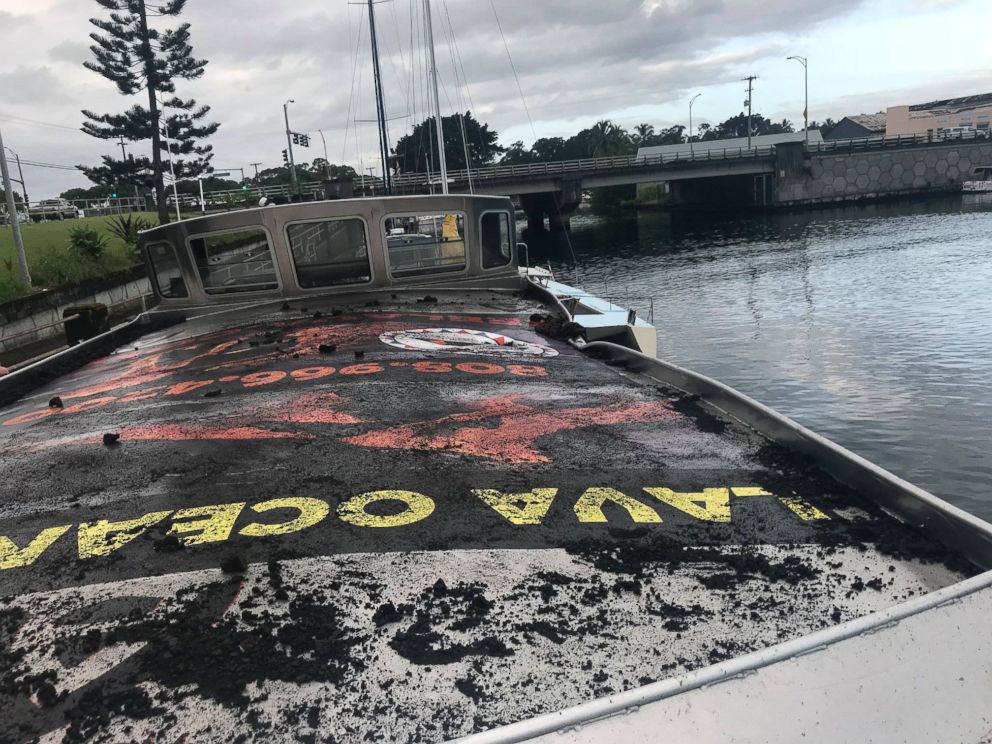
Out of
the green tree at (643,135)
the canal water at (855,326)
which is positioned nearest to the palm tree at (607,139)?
the green tree at (643,135)

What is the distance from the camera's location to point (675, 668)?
2334mm

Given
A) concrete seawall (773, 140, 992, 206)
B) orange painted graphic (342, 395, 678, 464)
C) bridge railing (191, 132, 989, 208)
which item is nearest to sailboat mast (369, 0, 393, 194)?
bridge railing (191, 132, 989, 208)

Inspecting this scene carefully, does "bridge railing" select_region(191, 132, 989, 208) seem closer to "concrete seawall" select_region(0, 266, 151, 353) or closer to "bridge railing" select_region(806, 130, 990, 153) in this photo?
"bridge railing" select_region(806, 130, 990, 153)

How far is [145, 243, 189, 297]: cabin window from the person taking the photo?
9617 millimetres

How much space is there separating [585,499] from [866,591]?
4.44 feet

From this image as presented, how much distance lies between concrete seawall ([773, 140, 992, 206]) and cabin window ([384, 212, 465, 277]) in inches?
2851

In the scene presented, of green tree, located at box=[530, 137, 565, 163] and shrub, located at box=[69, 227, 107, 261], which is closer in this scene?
shrub, located at box=[69, 227, 107, 261]

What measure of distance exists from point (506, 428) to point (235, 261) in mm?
6515

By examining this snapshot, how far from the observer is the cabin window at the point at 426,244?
9.72m

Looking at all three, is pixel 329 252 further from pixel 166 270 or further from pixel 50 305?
pixel 50 305

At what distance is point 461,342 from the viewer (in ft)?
23.8

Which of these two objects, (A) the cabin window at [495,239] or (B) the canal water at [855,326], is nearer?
(A) the cabin window at [495,239]

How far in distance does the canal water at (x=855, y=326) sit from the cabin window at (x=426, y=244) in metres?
7.77

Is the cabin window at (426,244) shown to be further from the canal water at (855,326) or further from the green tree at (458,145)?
the green tree at (458,145)
